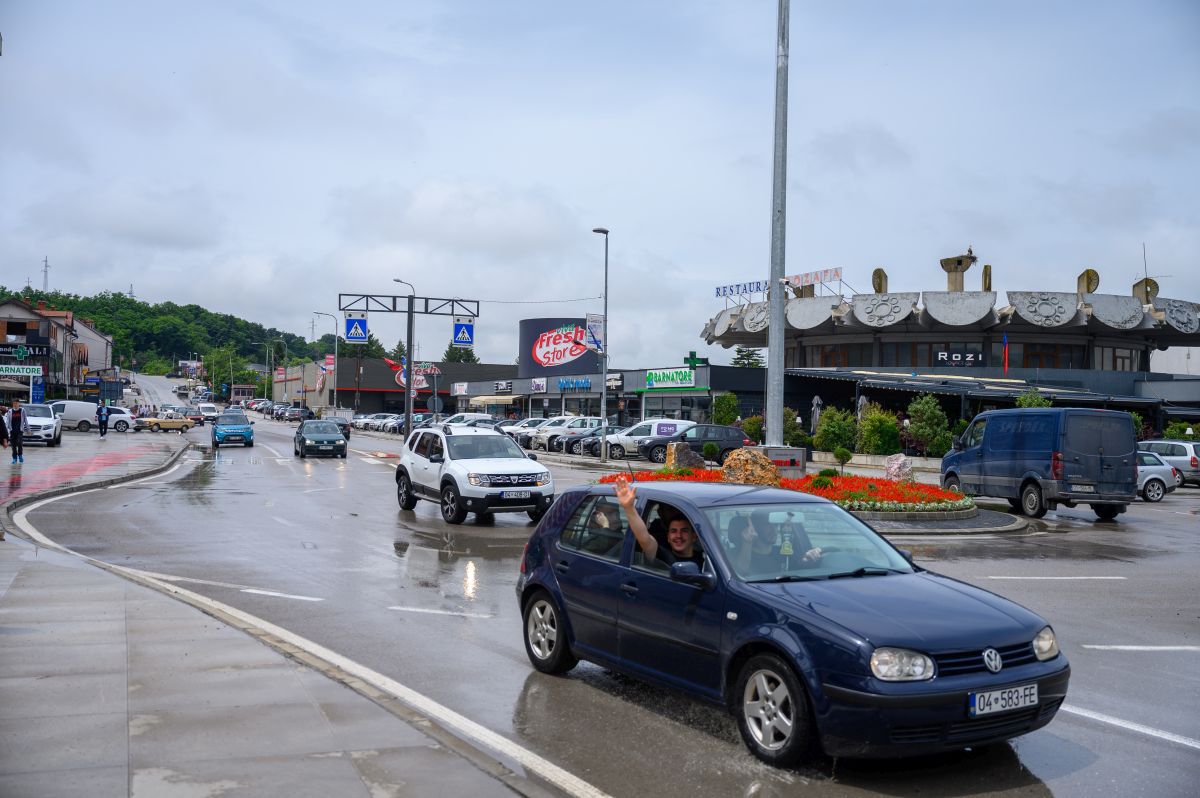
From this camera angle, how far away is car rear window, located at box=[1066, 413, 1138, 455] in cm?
2009

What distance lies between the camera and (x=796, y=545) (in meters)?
6.21

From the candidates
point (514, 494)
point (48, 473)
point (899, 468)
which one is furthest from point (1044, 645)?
point (48, 473)

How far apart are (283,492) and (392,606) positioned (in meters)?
14.8

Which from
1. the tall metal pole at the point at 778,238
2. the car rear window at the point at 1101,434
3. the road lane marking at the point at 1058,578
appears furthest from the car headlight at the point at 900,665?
the car rear window at the point at 1101,434

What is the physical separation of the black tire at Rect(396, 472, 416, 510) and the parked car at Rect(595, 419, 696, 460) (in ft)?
75.0

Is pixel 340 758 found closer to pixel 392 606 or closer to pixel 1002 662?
pixel 1002 662

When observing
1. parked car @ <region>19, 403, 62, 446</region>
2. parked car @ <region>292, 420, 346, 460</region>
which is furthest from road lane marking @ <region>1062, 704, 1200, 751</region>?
parked car @ <region>19, 403, 62, 446</region>

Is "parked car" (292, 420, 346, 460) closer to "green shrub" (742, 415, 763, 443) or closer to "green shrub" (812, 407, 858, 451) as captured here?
"green shrub" (742, 415, 763, 443)

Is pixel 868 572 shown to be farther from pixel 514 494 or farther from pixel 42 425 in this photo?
pixel 42 425

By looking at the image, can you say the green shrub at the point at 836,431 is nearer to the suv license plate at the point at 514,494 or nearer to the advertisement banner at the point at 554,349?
the suv license plate at the point at 514,494

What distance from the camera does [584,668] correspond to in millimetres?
7617

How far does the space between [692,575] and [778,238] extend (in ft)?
46.6

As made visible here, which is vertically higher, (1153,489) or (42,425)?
(42,425)

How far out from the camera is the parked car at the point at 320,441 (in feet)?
129
